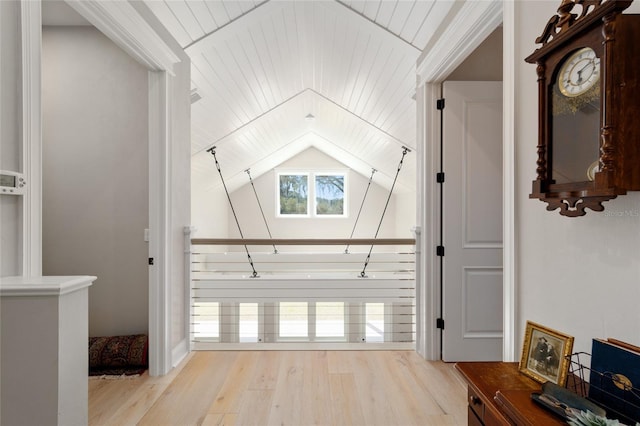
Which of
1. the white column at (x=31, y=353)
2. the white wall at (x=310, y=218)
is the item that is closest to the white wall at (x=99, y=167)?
the white column at (x=31, y=353)

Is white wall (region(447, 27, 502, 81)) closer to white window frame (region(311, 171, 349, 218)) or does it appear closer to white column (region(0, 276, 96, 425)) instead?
white column (region(0, 276, 96, 425))

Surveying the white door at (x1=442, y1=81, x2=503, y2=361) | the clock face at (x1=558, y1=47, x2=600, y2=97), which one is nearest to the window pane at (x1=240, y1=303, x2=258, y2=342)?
the white door at (x1=442, y1=81, x2=503, y2=361)

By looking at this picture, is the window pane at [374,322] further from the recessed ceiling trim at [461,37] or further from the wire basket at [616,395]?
the wire basket at [616,395]

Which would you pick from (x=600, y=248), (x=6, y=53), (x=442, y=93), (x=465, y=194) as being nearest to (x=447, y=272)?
(x=465, y=194)

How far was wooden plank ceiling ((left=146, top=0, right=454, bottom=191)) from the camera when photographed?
9.20ft

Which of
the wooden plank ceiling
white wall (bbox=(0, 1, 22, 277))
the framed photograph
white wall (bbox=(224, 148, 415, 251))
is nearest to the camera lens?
the framed photograph

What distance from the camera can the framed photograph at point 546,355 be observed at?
1087 millimetres

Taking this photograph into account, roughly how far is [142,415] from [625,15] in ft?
9.05

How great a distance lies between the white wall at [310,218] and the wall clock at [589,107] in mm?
7352

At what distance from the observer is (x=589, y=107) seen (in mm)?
1087

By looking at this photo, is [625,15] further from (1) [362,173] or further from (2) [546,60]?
(1) [362,173]

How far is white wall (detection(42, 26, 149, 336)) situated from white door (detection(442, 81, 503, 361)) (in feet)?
7.86

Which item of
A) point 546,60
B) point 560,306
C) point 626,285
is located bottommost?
point 560,306

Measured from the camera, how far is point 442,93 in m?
3.01
